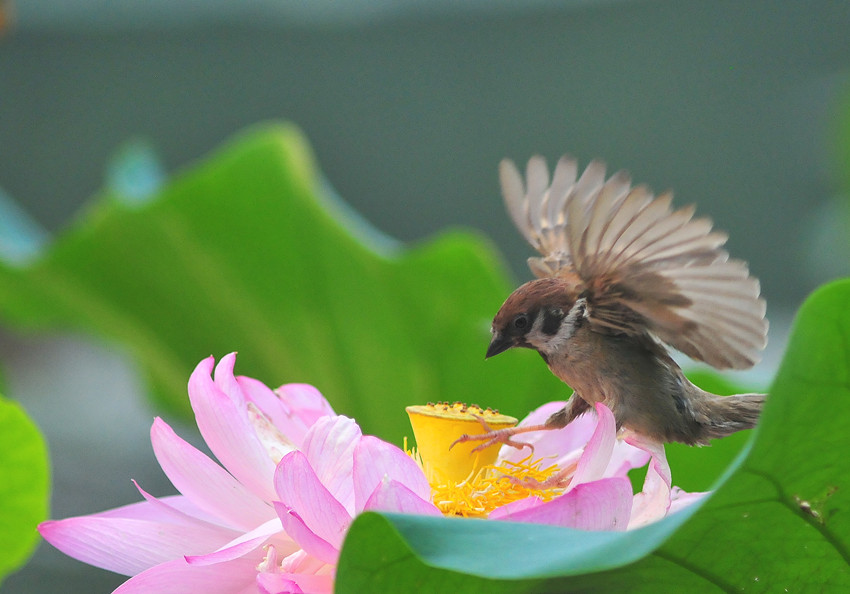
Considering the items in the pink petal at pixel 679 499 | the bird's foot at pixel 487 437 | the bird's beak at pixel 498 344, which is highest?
the bird's beak at pixel 498 344

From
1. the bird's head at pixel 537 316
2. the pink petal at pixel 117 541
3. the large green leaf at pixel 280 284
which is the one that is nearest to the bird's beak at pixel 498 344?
the bird's head at pixel 537 316

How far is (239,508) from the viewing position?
25cm

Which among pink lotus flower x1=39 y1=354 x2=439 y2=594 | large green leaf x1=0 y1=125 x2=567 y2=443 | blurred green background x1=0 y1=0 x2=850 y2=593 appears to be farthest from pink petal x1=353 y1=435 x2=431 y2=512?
blurred green background x1=0 y1=0 x2=850 y2=593

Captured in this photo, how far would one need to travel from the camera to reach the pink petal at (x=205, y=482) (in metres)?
0.24

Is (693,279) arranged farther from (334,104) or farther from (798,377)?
(334,104)

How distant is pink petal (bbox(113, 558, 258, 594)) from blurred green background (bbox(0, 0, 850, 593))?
68.5 inches

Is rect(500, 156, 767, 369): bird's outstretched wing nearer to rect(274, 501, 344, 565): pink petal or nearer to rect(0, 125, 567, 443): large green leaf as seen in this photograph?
rect(274, 501, 344, 565): pink petal

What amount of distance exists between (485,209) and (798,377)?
6.72 feet

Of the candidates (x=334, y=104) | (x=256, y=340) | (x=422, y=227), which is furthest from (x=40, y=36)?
(x=256, y=340)

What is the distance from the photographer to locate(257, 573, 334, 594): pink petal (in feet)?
0.66

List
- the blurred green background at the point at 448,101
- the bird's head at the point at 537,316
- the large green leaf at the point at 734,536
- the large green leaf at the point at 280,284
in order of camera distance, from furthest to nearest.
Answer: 1. the blurred green background at the point at 448,101
2. the large green leaf at the point at 280,284
3. the bird's head at the point at 537,316
4. the large green leaf at the point at 734,536

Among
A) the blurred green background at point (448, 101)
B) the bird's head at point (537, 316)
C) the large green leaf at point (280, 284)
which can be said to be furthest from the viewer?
the blurred green background at point (448, 101)

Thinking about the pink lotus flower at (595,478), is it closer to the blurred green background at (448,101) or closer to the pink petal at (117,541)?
the pink petal at (117,541)

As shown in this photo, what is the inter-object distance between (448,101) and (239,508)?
2036mm
